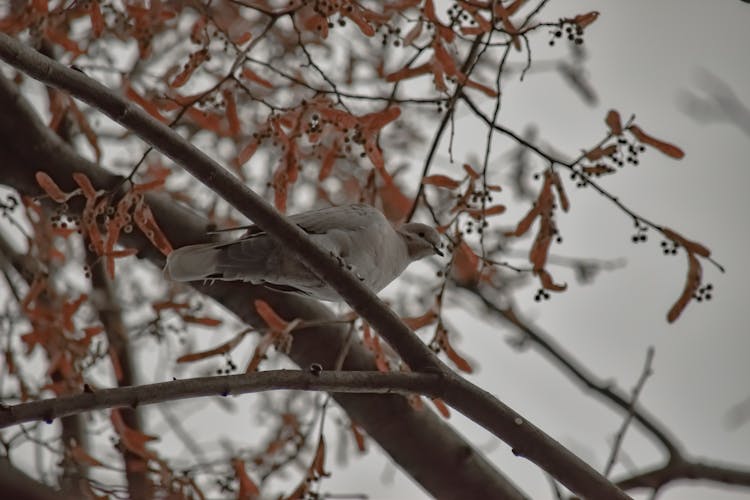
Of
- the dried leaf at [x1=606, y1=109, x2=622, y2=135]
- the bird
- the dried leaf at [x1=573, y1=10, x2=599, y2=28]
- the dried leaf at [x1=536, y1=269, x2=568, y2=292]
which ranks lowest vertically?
the dried leaf at [x1=536, y1=269, x2=568, y2=292]

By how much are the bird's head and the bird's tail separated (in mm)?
822

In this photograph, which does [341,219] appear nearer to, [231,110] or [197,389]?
[231,110]

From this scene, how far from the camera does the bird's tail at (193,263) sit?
2.84 m

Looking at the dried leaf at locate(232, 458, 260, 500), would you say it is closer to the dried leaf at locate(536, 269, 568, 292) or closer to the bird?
the bird

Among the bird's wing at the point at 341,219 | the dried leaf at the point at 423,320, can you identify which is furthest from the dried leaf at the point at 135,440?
the dried leaf at the point at 423,320

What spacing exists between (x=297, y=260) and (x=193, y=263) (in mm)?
352

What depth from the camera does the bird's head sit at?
11.4 feet

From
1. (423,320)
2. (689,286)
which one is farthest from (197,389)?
(689,286)

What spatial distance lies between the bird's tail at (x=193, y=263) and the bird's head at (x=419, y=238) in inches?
32.4

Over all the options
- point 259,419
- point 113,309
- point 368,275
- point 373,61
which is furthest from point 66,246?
point 368,275

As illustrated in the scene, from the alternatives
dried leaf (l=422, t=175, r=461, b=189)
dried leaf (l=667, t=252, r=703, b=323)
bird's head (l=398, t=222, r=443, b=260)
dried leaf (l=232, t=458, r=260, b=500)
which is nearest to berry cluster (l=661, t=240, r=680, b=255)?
dried leaf (l=667, t=252, r=703, b=323)

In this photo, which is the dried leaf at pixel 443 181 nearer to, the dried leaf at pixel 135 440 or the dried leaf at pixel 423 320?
the dried leaf at pixel 423 320

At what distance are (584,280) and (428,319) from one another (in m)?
1.25

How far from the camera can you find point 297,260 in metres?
2.80
